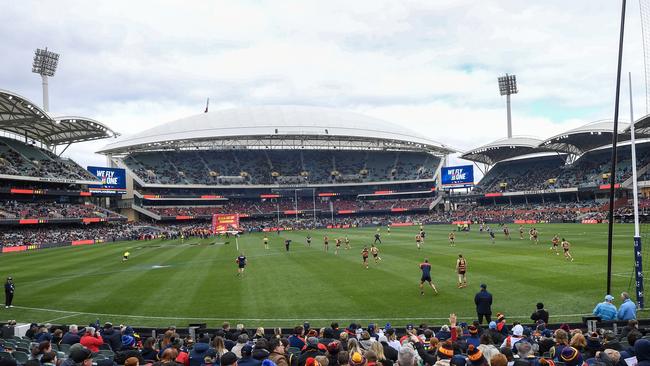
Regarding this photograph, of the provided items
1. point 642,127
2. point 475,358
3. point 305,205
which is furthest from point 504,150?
point 475,358

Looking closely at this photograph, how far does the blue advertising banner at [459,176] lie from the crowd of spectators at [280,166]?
50.9 feet

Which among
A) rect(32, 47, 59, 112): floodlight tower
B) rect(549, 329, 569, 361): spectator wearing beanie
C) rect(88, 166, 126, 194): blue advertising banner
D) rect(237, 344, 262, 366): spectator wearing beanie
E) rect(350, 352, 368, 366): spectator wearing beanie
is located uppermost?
rect(32, 47, 59, 112): floodlight tower

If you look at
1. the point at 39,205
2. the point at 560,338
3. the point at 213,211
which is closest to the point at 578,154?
the point at 213,211

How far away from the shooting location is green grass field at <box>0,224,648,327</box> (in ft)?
58.4

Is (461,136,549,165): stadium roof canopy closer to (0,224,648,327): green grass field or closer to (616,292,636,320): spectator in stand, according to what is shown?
(0,224,648,327): green grass field

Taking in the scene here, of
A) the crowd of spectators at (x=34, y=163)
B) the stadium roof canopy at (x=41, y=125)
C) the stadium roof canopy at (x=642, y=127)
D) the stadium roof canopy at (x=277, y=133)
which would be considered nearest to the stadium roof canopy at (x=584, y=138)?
the stadium roof canopy at (x=642, y=127)

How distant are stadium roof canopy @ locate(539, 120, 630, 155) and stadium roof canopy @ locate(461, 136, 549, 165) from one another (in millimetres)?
4186

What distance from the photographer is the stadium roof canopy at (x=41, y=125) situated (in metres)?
59.6

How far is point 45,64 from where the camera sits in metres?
82.6

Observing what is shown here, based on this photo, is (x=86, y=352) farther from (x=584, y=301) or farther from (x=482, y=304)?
(x=584, y=301)

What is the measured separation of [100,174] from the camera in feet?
284

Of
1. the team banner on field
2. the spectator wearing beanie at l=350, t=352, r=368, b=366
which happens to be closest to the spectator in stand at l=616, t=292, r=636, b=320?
the spectator wearing beanie at l=350, t=352, r=368, b=366

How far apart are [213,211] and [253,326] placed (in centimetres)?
8850

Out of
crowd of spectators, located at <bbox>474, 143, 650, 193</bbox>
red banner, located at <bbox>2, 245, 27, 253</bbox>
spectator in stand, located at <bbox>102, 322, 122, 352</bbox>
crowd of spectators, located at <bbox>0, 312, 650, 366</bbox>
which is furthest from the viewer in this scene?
crowd of spectators, located at <bbox>474, 143, 650, 193</bbox>
